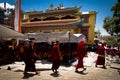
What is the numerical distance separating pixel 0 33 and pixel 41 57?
5.32 m

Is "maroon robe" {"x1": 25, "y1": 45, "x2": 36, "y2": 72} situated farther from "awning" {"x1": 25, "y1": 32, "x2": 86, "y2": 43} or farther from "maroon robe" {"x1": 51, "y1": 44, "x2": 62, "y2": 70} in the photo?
"awning" {"x1": 25, "y1": 32, "x2": 86, "y2": 43}

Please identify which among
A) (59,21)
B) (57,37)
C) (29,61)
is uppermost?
(59,21)

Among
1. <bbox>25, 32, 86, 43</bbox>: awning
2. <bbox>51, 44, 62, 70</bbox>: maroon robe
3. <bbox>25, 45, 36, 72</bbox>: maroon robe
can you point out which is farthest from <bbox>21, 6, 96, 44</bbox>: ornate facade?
<bbox>25, 45, 36, 72</bbox>: maroon robe

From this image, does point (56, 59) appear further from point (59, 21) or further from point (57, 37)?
point (59, 21)

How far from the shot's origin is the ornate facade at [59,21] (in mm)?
27986

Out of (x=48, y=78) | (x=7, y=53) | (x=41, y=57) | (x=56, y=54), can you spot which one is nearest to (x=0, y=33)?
(x=7, y=53)

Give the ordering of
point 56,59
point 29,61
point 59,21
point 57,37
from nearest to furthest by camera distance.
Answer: point 29,61 → point 56,59 → point 57,37 → point 59,21

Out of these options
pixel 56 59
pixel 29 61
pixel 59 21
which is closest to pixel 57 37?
pixel 56 59

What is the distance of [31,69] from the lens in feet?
25.0

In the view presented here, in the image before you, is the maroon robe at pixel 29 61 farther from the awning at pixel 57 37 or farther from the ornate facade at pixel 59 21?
the ornate facade at pixel 59 21

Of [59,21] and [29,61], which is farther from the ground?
[59,21]

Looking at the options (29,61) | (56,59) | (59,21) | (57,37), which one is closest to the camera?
(29,61)

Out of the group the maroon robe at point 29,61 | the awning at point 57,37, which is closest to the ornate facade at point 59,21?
the awning at point 57,37

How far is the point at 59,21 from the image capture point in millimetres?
28656
